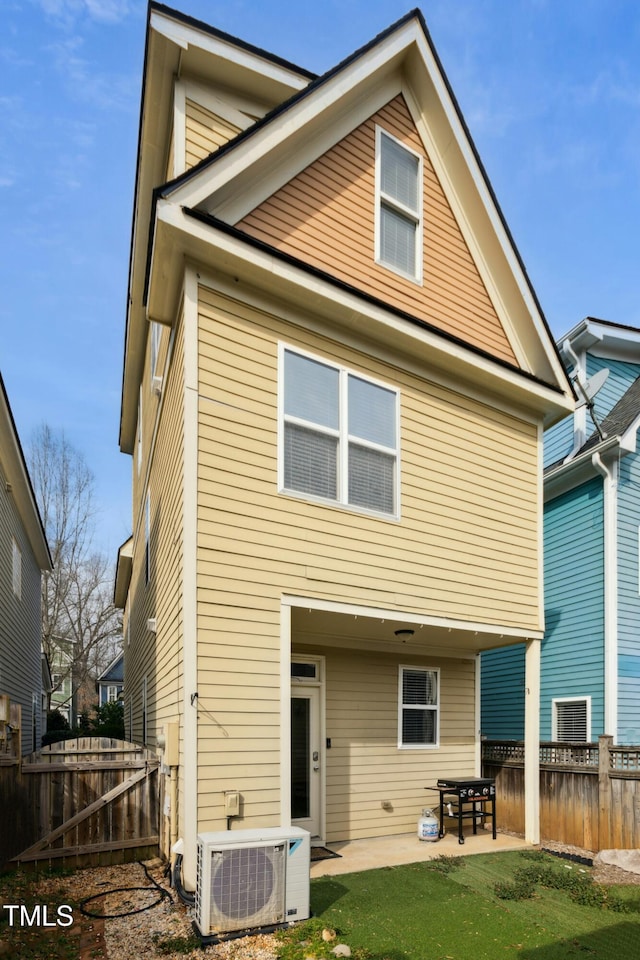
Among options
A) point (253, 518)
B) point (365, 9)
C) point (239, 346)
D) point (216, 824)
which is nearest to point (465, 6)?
point (365, 9)

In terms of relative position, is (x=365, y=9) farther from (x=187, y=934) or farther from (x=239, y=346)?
(x=187, y=934)

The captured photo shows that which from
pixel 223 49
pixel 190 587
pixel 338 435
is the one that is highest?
pixel 223 49

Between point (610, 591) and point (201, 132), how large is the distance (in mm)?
10033

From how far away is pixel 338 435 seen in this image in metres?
7.79

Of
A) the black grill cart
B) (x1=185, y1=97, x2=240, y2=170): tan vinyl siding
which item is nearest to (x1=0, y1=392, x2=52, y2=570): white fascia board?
(x1=185, y1=97, x2=240, y2=170): tan vinyl siding

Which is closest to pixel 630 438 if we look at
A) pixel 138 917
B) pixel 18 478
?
pixel 138 917

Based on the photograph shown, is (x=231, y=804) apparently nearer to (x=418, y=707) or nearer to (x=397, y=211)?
(x=418, y=707)

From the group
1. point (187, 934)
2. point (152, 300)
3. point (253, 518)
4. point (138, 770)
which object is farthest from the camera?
point (138, 770)

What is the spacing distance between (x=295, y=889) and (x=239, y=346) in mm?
5015

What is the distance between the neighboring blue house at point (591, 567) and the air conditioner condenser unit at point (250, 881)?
321 inches

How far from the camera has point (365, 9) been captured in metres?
10.2

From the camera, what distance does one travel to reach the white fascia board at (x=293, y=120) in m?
6.67

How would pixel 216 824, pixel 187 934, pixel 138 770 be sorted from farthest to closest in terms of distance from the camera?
pixel 138 770, pixel 216 824, pixel 187 934

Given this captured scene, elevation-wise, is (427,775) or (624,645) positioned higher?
(624,645)
